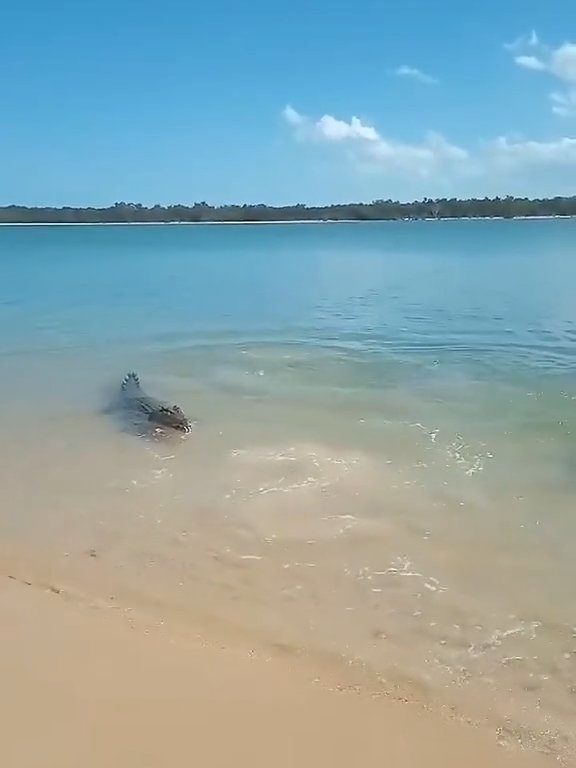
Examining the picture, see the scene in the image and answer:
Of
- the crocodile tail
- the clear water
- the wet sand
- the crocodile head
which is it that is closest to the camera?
the wet sand

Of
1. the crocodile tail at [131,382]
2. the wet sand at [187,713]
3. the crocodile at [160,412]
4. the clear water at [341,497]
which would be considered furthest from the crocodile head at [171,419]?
the wet sand at [187,713]

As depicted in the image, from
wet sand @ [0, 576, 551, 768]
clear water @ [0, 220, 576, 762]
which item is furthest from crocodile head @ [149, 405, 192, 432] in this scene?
wet sand @ [0, 576, 551, 768]

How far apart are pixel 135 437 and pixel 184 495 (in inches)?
100

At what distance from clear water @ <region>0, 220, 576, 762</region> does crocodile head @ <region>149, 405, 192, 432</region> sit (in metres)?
0.29

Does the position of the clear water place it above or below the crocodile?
below

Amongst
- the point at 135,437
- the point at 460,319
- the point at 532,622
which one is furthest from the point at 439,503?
the point at 460,319

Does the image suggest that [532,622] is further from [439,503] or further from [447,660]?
[439,503]

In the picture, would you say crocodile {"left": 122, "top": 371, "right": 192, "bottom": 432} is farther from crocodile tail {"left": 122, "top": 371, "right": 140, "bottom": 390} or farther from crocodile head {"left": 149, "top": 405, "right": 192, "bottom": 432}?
crocodile tail {"left": 122, "top": 371, "right": 140, "bottom": 390}

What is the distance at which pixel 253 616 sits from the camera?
18.7ft

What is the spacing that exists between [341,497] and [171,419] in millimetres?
3629

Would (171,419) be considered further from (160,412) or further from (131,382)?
(131,382)

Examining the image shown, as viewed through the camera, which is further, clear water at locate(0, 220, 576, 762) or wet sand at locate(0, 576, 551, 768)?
clear water at locate(0, 220, 576, 762)

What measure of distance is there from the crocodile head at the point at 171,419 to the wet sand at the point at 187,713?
5.62 metres

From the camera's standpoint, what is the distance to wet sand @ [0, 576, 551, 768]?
3.95 m
